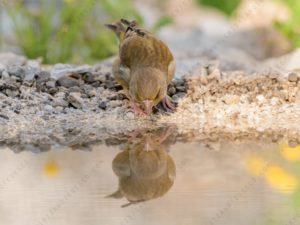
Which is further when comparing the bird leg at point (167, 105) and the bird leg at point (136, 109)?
the bird leg at point (167, 105)

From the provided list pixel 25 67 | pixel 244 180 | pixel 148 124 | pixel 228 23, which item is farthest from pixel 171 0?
pixel 244 180

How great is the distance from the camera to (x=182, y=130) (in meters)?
6.13

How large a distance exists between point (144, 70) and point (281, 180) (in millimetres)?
1929

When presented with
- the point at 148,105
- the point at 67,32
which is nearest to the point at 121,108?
the point at 148,105

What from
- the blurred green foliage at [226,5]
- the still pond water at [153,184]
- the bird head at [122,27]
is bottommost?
the still pond water at [153,184]

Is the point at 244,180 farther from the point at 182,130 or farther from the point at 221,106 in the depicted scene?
the point at 221,106

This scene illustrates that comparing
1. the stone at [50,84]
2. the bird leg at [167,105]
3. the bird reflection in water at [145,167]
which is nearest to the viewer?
the bird reflection in water at [145,167]

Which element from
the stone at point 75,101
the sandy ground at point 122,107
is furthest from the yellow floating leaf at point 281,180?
the stone at point 75,101

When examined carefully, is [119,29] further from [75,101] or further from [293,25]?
[293,25]

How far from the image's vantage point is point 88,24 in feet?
33.6

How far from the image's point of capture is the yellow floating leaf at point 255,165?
5.04 m

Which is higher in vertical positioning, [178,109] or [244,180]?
[178,109]

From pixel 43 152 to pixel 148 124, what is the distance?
3.28 feet

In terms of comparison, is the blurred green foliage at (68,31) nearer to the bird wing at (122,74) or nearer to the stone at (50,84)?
the stone at (50,84)
